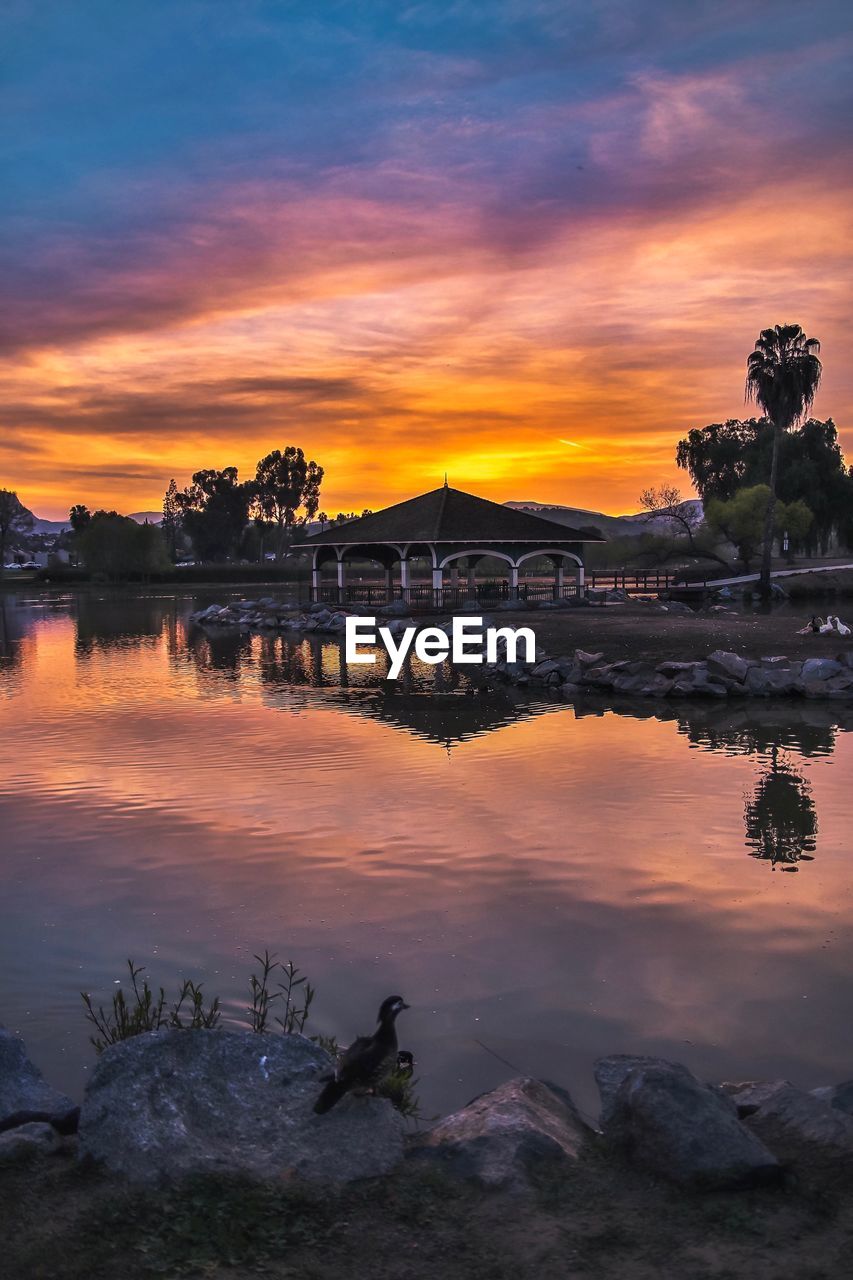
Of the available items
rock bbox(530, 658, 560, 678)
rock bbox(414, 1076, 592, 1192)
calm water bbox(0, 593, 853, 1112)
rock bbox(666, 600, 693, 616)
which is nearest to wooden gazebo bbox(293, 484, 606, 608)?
rock bbox(666, 600, 693, 616)

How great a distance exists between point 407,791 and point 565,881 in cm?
471

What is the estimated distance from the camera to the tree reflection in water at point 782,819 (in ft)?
40.8

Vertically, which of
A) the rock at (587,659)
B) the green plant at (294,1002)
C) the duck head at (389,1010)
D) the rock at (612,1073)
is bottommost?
the green plant at (294,1002)

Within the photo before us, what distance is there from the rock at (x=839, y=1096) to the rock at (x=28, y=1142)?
417cm

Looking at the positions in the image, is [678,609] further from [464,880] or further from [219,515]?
[219,515]

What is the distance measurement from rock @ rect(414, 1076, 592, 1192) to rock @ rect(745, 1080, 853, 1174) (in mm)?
982

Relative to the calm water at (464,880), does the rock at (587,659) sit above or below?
above

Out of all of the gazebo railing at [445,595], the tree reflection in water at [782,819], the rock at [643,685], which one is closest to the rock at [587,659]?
the rock at [643,685]

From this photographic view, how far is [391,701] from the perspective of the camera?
85.6 feet

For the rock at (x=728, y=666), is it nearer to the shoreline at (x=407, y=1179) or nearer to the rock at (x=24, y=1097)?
the shoreline at (x=407, y=1179)

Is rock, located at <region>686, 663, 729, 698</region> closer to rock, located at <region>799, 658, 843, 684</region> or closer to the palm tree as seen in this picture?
rock, located at <region>799, 658, 843, 684</region>

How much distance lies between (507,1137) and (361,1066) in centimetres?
88

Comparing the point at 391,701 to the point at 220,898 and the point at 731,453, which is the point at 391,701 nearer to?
the point at 220,898

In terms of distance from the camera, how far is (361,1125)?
5.76 meters
